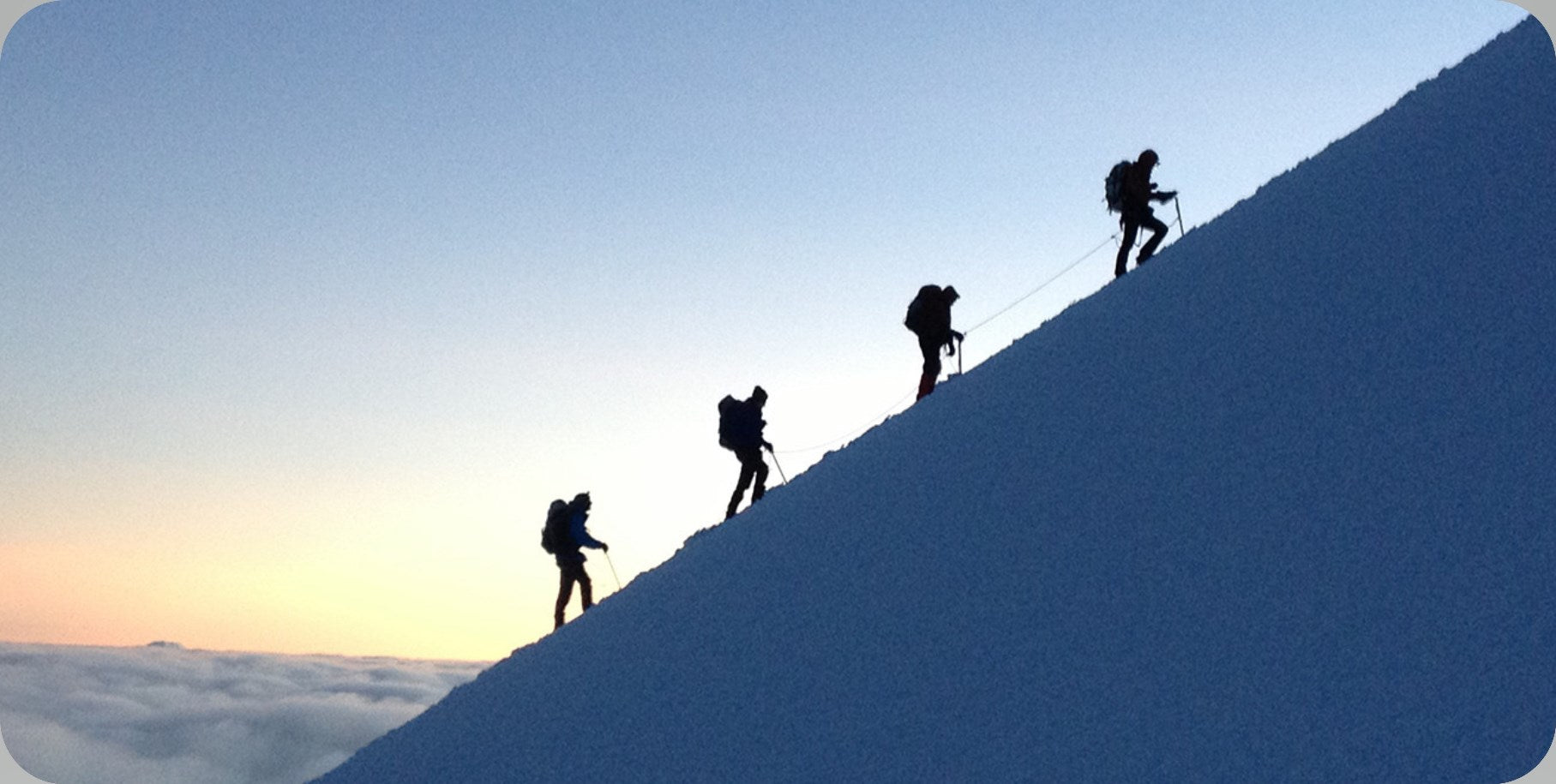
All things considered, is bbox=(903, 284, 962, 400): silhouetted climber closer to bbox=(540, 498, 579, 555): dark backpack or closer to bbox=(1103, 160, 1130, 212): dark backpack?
bbox=(1103, 160, 1130, 212): dark backpack

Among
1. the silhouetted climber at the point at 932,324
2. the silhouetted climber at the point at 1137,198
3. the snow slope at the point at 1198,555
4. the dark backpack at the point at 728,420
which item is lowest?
the snow slope at the point at 1198,555

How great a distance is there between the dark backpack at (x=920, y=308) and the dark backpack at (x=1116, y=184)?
1839mm

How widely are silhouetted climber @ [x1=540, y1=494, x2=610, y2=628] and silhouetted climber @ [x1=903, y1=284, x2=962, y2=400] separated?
158 inches

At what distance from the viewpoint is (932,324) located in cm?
1155

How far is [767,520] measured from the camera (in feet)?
33.2

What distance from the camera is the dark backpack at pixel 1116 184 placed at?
10.9m

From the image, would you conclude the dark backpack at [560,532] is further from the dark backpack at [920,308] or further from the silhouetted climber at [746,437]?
the dark backpack at [920,308]

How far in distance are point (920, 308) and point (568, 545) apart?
4639 millimetres

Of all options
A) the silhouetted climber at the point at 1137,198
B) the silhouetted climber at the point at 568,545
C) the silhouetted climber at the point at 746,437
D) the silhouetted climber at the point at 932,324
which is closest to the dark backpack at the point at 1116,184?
the silhouetted climber at the point at 1137,198

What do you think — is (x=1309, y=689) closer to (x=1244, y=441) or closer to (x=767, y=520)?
(x=1244, y=441)

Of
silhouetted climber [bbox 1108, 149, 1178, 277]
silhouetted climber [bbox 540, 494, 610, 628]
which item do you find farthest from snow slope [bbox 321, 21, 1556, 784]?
silhouetted climber [bbox 540, 494, 610, 628]

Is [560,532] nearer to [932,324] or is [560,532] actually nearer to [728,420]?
[728,420]

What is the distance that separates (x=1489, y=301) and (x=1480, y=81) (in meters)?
3.57

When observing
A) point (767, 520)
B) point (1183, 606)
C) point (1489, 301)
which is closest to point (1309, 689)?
point (1183, 606)
